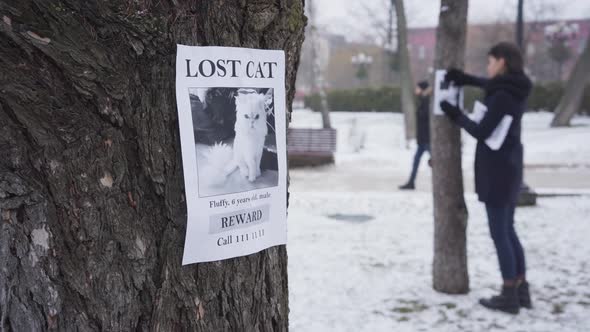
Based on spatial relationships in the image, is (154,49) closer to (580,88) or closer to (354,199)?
(354,199)

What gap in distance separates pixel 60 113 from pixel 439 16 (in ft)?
11.5

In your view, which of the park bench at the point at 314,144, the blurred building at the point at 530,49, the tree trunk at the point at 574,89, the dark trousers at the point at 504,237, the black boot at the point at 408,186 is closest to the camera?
the dark trousers at the point at 504,237

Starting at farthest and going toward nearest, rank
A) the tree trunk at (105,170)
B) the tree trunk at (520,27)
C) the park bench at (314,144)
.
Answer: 1. the park bench at (314,144)
2. the tree trunk at (520,27)
3. the tree trunk at (105,170)

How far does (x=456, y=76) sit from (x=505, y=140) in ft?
2.06

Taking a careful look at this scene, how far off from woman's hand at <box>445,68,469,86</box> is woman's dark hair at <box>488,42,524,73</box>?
30cm

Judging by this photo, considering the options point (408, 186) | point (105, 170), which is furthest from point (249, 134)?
point (408, 186)

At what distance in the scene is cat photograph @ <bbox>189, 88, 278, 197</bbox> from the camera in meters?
1.52

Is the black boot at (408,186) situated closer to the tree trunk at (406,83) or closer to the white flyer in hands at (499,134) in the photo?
the white flyer in hands at (499,134)

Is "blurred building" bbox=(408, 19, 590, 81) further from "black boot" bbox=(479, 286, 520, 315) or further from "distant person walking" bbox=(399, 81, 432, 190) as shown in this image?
"black boot" bbox=(479, 286, 520, 315)

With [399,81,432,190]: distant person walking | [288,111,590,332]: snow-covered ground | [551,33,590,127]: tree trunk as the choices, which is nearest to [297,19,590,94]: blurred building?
[551,33,590,127]: tree trunk

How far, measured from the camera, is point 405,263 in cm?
532

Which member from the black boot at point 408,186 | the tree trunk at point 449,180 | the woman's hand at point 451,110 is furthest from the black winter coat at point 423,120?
the woman's hand at point 451,110

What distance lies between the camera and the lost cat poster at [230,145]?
1500 millimetres

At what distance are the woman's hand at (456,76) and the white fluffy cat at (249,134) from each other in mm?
2928
